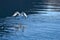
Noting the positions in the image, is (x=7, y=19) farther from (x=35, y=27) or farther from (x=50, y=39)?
(x=50, y=39)

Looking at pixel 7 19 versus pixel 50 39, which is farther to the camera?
pixel 7 19

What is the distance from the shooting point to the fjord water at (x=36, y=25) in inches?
66.4

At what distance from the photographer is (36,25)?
1.75 m

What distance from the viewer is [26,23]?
1.77m

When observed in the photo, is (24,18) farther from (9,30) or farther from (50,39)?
(50,39)

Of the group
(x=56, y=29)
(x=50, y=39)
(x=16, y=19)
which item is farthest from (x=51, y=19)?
(x=16, y=19)

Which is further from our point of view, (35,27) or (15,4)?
(15,4)

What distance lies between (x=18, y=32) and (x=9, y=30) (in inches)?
4.7

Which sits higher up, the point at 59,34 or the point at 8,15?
the point at 8,15

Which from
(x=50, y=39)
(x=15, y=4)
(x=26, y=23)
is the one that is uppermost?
(x=15, y=4)

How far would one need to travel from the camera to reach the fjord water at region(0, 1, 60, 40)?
169cm

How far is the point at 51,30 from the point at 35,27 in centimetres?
19

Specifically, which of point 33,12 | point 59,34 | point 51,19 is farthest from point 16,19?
point 59,34

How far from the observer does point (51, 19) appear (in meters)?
1.79
